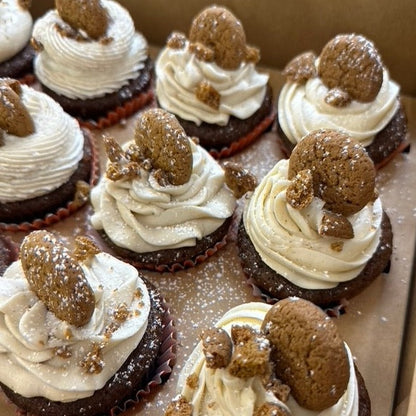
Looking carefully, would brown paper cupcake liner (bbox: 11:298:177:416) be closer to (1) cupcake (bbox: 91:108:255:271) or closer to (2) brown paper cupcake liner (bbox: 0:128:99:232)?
(1) cupcake (bbox: 91:108:255:271)

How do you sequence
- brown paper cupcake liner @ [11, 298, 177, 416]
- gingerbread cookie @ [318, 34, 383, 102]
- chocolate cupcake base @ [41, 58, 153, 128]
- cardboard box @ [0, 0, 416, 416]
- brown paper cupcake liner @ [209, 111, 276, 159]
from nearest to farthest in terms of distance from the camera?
1. brown paper cupcake liner @ [11, 298, 177, 416]
2. cardboard box @ [0, 0, 416, 416]
3. gingerbread cookie @ [318, 34, 383, 102]
4. brown paper cupcake liner @ [209, 111, 276, 159]
5. chocolate cupcake base @ [41, 58, 153, 128]

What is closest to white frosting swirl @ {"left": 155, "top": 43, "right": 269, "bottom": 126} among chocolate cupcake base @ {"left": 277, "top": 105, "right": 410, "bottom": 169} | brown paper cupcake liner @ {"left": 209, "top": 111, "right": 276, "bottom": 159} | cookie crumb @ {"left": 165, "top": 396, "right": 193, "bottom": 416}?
brown paper cupcake liner @ {"left": 209, "top": 111, "right": 276, "bottom": 159}

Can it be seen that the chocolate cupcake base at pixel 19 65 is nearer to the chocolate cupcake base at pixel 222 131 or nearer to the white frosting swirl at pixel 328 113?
the chocolate cupcake base at pixel 222 131

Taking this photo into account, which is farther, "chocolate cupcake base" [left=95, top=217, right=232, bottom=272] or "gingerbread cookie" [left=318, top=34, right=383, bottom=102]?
"gingerbread cookie" [left=318, top=34, right=383, bottom=102]

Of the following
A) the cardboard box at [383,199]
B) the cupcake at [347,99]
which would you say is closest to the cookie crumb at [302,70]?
the cupcake at [347,99]

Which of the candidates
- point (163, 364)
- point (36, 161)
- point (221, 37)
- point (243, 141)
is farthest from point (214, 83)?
point (163, 364)

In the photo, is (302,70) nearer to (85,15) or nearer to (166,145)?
(166,145)

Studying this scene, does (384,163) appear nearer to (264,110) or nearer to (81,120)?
(264,110)
